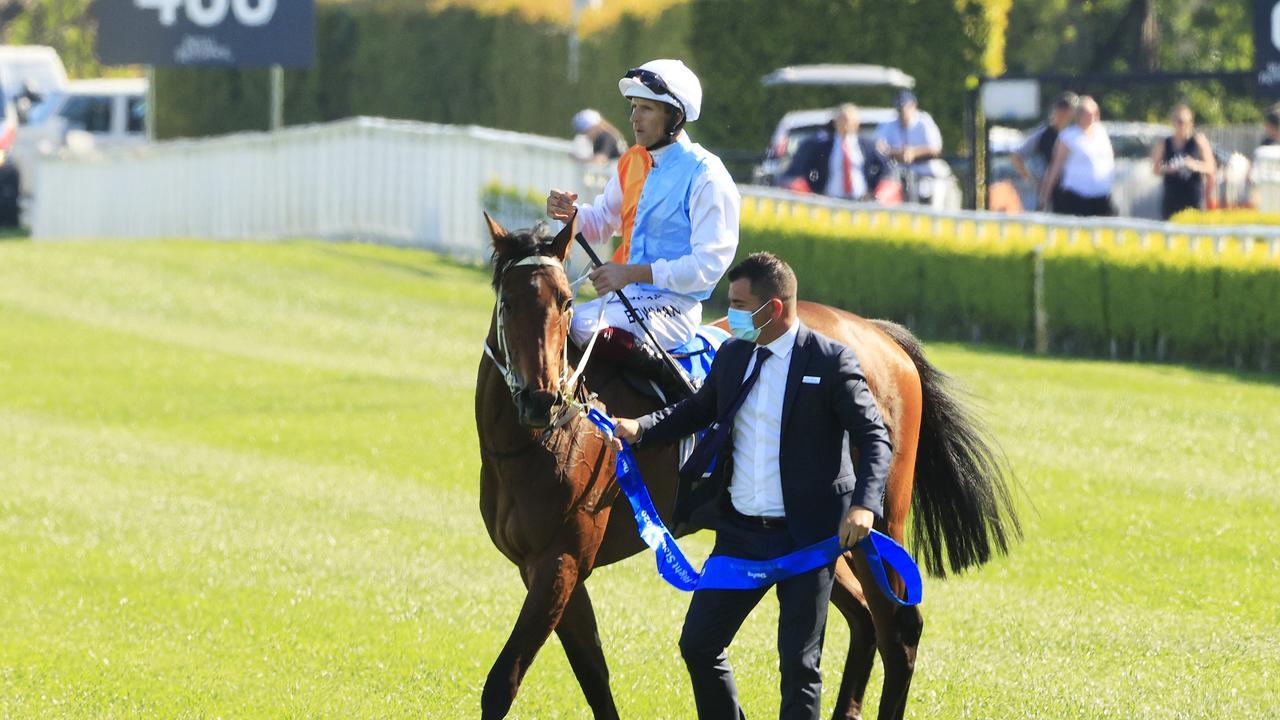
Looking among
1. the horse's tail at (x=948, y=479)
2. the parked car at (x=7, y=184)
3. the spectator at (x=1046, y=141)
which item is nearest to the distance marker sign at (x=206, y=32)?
the parked car at (x=7, y=184)

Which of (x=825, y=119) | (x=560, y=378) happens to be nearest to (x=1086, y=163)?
(x=825, y=119)

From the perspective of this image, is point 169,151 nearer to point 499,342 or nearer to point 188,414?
point 188,414

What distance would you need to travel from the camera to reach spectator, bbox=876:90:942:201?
20.2m

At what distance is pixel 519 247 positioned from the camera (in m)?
6.12

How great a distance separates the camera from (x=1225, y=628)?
326 inches

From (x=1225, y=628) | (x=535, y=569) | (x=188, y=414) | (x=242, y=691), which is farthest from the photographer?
(x=188, y=414)

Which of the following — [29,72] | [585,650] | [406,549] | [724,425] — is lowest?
[406,549]

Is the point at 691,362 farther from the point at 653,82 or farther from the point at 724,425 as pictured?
the point at 724,425

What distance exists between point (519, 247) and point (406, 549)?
4.33m

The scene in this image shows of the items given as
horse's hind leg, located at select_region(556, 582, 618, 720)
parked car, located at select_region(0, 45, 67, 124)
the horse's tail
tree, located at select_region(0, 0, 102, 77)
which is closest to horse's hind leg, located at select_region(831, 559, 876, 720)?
the horse's tail

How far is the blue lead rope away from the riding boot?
321mm

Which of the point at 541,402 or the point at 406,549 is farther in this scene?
the point at 406,549

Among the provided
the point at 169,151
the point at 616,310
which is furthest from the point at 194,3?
the point at 616,310

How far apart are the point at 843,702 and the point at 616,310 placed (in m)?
1.57
